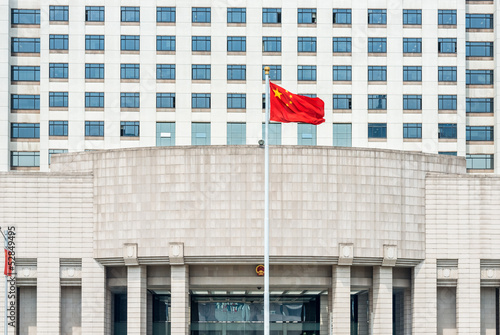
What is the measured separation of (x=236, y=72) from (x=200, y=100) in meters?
3.97

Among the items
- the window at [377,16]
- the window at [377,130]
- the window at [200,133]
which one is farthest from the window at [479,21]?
the window at [200,133]

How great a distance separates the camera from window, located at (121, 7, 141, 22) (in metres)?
83.6

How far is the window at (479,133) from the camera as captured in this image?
8481cm

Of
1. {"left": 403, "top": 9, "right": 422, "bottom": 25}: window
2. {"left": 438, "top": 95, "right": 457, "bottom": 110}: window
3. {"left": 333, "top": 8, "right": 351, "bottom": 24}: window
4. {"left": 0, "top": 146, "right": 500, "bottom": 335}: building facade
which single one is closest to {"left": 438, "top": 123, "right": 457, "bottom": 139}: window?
{"left": 438, "top": 95, "right": 457, "bottom": 110}: window

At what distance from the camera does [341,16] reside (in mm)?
84000

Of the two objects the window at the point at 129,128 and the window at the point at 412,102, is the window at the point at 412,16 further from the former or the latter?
the window at the point at 129,128

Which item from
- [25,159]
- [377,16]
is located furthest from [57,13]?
[377,16]

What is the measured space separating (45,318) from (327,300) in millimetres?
20239

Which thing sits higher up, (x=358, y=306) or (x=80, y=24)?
(x=80, y=24)

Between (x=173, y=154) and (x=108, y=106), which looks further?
Result: (x=108, y=106)

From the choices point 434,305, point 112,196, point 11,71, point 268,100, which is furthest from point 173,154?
point 11,71

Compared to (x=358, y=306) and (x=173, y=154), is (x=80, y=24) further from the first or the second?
(x=358, y=306)

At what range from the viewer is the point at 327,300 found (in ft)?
230

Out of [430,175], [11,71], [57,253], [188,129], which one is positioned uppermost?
[11,71]
